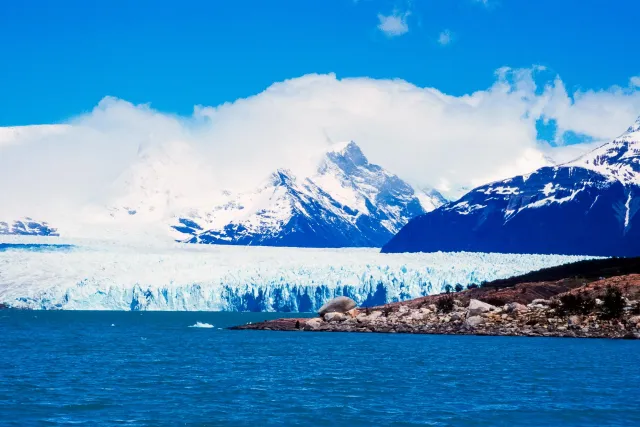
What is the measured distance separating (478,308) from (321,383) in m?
33.9

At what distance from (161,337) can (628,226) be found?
147 metres

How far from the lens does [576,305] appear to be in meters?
60.3

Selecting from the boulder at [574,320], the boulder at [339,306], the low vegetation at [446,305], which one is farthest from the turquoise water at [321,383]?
the boulder at [339,306]

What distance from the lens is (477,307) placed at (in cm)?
6488

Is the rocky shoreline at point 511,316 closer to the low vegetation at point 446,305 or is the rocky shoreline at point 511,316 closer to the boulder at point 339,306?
the low vegetation at point 446,305

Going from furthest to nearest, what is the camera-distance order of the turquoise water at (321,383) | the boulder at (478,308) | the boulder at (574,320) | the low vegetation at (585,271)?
the low vegetation at (585,271) < the boulder at (478,308) < the boulder at (574,320) < the turquoise water at (321,383)

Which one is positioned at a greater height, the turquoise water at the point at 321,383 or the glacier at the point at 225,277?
the glacier at the point at 225,277

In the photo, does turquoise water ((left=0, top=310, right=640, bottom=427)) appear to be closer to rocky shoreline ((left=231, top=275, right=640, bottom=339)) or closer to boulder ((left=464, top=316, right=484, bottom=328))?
rocky shoreline ((left=231, top=275, right=640, bottom=339))

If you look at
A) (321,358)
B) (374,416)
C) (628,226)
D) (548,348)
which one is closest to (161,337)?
(321,358)

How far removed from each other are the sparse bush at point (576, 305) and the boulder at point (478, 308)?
5698mm

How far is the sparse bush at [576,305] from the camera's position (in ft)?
196

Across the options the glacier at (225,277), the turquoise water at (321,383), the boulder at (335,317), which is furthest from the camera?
the glacier at (225,277)

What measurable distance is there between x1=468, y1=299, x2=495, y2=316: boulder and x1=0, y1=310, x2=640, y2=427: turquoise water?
10837 millimetres

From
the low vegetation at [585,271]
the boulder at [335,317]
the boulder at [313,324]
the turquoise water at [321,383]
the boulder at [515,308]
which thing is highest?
the low vegetation at [585,271]
